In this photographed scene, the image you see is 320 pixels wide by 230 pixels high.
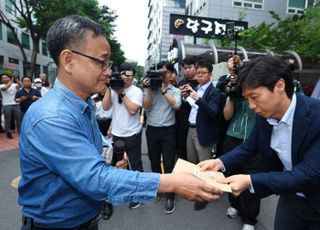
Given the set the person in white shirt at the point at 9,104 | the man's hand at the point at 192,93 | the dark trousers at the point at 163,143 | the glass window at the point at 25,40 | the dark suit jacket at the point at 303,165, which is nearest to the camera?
the dark suit jacket at the point at 303,165

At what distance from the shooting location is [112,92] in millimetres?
4160

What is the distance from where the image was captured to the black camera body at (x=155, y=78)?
395 cm

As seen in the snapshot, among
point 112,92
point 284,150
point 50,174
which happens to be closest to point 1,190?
point 112,92

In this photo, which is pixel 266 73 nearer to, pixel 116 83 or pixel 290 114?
pixel 290 114

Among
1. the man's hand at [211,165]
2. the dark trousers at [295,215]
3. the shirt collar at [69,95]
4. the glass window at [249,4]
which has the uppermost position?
the glass window at [249,4]

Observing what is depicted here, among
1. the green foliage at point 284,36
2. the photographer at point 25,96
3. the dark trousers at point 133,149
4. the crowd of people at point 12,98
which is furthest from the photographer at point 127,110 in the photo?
the green foliage at point 284,36

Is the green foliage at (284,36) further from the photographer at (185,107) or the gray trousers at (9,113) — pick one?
the gray trousers at (9,113)

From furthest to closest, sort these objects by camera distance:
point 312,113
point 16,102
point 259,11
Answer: point 259,11 < point 16,102 < point 312,113

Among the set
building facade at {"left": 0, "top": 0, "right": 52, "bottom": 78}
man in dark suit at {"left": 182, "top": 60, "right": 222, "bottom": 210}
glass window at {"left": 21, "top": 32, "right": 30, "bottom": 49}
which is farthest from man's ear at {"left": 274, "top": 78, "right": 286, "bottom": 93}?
glass window at {"left": 21, "top": 32, "right": 30, "bottom": 49}

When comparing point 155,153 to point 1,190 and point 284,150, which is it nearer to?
point 1,190

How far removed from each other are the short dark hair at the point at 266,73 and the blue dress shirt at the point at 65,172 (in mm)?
783

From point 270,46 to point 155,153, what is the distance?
9662mm

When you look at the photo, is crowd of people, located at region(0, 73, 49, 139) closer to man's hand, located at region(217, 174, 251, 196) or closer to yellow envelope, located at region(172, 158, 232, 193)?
yellow envelope, located at region(172, 158, 232, 193)

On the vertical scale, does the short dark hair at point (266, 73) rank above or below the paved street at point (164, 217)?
above
